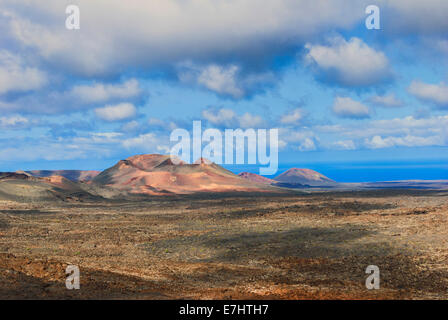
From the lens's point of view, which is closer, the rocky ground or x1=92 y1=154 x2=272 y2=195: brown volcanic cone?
the rocky ground

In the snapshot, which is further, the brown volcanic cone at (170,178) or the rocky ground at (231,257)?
the brown volcanic cone at (170,178)

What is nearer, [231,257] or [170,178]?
[231,257]

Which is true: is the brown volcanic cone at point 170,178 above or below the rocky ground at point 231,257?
above
